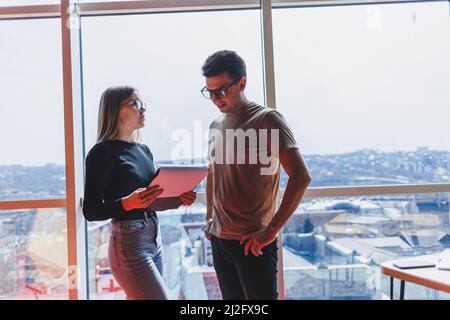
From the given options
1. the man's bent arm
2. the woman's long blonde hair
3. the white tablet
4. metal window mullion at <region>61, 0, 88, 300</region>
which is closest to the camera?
A: the man's bent arm

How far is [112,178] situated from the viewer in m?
1.42

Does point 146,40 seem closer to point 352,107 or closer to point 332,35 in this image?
point 332,35

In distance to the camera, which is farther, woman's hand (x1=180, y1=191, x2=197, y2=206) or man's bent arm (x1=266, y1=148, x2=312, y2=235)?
woman's hand (x1=180, y1=191, x2=197, y2=206)

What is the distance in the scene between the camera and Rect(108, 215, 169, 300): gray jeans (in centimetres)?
134

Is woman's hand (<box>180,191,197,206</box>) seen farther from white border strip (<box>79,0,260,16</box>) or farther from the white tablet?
white border strip (<box>79,0,260,16</box>)

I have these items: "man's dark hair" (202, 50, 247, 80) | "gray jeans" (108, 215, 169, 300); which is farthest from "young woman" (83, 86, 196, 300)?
"man's dark hair" (202, 50, 247, 80)

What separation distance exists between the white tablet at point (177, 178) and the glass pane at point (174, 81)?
63cm

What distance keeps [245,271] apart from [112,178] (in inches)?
27.0

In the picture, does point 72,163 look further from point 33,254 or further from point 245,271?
point 245,271

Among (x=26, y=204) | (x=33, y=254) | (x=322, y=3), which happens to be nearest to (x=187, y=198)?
(x=26, y=204)

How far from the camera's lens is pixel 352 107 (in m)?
2.13

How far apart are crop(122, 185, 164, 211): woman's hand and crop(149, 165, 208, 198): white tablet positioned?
0.03 m

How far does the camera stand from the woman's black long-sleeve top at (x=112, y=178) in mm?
1375

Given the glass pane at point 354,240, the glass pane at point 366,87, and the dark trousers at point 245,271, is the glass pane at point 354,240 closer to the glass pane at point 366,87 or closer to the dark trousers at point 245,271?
the glass pane at point 366,87
